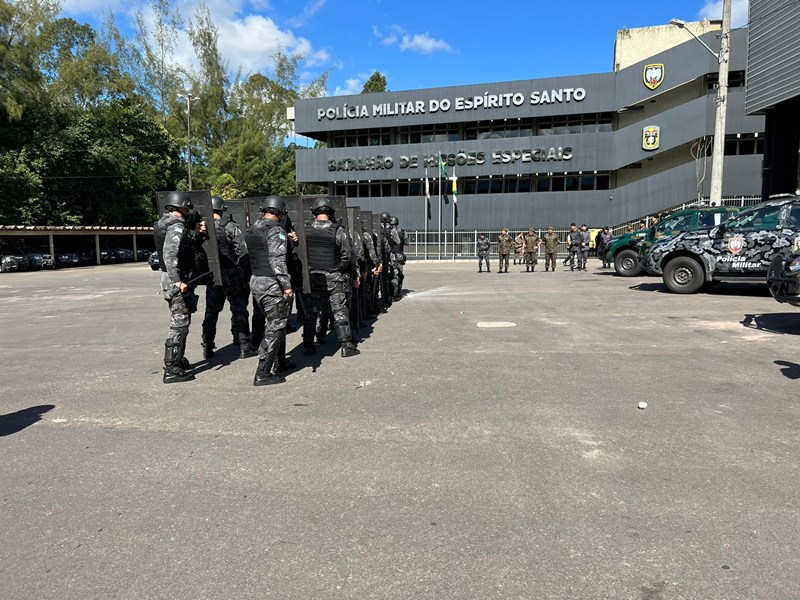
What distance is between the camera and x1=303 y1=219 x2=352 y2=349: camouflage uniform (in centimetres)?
710

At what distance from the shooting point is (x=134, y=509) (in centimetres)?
324

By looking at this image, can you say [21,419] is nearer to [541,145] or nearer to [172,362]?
[172,362]

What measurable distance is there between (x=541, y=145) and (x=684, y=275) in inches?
972

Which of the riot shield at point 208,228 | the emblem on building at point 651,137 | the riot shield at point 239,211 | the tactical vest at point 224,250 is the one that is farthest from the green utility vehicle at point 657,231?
the emblem on building at point 651,137

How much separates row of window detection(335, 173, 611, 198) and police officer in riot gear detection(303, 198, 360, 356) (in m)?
27.9

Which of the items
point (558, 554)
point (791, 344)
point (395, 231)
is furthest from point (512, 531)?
point (395, 231)

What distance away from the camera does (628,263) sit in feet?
58.0

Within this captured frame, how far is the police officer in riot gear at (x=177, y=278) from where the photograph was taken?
6.05 metres

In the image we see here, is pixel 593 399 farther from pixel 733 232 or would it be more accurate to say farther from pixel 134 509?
pixel 733 232

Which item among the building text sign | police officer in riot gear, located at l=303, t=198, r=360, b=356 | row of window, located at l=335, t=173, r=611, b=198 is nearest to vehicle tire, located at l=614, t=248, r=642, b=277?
police officer in riot gear, located at l=303, t=198, r=360, b=356

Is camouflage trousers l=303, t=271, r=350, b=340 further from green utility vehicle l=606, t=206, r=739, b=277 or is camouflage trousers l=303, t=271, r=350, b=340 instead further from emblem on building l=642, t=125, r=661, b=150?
emblem on building l=642, t=125, r=661, b=150

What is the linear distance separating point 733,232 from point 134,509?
38.8 feet

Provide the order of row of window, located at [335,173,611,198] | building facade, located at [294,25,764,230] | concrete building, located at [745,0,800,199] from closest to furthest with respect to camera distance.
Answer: concrete building, located at [745,0,800,199], building facade, located at [294,25,764,230], row of window, located at [335,173,611,198]

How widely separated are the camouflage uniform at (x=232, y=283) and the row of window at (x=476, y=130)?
32.3 metres
